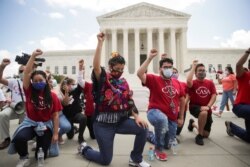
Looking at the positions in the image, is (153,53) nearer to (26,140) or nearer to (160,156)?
(160,156)

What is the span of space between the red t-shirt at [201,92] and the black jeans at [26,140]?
3574 millimetres

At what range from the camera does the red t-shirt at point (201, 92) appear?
6.04m

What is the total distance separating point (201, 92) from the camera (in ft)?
19.8

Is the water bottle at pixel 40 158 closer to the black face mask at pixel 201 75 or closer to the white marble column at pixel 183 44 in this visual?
the black face mask at pixel 201 75

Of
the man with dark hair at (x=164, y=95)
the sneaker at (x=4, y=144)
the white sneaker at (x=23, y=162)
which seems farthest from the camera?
the sneaker at (x=4, y=144)

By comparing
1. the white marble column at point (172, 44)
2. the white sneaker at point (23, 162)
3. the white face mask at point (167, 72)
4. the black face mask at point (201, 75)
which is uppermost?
the white marble column at point (172, 44)

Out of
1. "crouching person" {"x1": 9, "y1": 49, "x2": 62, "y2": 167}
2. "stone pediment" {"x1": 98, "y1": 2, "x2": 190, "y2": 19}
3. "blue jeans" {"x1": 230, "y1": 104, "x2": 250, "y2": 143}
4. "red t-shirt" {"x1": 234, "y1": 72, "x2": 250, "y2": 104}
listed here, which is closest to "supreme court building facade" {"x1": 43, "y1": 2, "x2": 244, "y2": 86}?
"stone pediment" {"x1": 98, "y1": 2, "x2": 190, "y2": 19}

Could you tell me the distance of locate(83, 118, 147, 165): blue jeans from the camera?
13.1 feet

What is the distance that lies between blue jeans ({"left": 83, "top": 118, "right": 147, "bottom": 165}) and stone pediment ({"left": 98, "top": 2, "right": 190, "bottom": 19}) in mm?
48828

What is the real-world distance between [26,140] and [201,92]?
4146 mm

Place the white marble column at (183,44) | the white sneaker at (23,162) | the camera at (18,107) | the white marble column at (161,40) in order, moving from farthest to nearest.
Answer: the white marble column at (183,44), the white marble column at (161,40), the camera at (18,107), the white sneaker at (23,162)

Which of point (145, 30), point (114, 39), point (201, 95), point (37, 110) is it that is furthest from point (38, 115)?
point (145, 30)

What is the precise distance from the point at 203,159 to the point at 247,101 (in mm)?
1748

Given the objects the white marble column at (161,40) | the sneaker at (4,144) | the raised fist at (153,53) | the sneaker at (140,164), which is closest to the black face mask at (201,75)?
the raised fist at (153,53)
